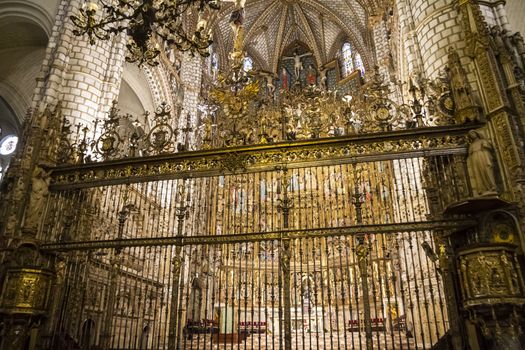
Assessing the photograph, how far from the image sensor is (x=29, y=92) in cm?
1762

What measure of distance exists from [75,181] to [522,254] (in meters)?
8.33

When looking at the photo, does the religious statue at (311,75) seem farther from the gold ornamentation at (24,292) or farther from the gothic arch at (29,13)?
the gold ornamentation at (24,292)

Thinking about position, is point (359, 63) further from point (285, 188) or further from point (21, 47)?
point (285, 188)

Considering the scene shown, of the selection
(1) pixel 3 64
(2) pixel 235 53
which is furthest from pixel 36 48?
(2) pixel 235 53

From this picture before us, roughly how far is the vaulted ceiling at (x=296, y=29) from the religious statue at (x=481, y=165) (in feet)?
58.8

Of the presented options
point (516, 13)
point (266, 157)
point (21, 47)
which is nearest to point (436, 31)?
point (266, 157)

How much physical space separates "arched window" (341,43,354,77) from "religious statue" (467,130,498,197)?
19782 millimetres

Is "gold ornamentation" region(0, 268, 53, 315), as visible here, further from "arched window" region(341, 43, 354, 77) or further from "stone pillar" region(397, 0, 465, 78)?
"arched window" region(341, 43, 354, 77)

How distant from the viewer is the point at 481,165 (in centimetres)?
631

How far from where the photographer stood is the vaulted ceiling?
24.5 m

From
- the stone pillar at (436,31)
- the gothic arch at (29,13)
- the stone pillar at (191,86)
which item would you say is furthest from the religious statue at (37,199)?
the stone pillar at (191,86)

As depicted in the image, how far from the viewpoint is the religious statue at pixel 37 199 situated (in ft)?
25.5

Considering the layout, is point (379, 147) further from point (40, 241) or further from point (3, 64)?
point (3, 64)

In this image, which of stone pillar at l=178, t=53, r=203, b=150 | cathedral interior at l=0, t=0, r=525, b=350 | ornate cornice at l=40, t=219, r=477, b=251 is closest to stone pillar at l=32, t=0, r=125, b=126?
cathedral interior at l=0, t=0, r=525, b=350
